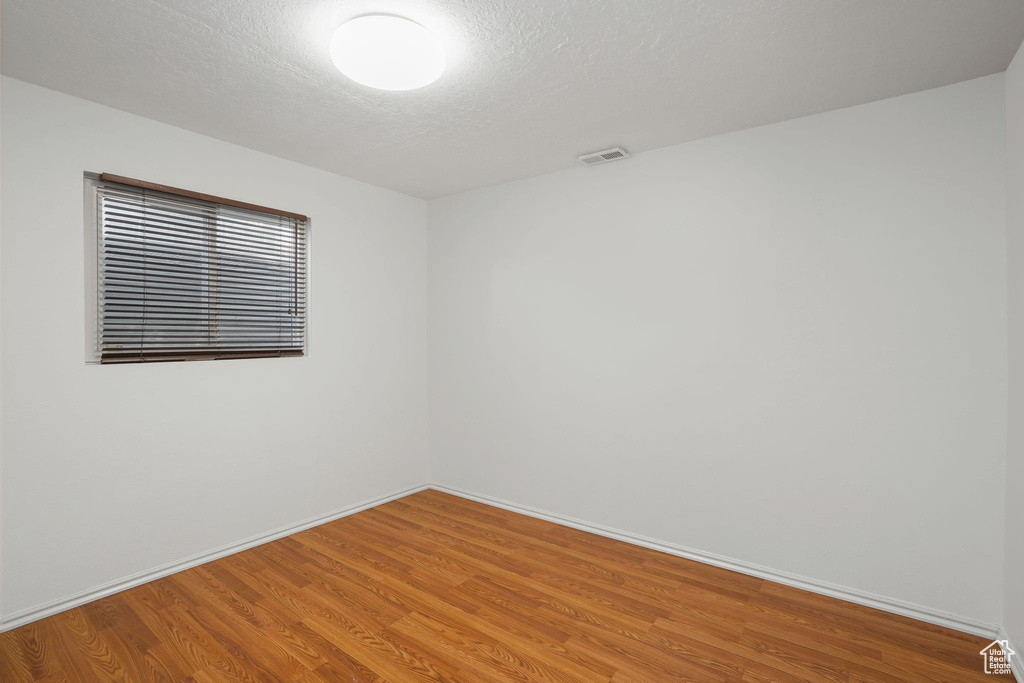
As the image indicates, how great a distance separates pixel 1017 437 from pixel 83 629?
173 inches

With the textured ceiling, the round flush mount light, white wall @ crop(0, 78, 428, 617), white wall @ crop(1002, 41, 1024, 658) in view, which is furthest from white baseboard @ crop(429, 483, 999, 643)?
the round flush mount light

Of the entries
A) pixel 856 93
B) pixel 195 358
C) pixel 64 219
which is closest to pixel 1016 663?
pixel 856 93

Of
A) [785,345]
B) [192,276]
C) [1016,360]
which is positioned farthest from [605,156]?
[192,276]

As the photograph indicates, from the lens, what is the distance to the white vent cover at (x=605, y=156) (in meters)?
3.32

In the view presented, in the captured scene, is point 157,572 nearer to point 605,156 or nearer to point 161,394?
point 161,394

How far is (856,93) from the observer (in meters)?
2.54

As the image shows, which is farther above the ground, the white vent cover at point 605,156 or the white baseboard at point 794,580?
the white vent cover at point 605,156

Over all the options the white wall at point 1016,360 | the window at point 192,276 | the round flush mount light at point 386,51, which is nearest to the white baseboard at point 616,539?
the white wall at point 1016,360

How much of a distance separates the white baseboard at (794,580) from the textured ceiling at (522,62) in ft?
8.59

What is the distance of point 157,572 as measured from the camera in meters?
2.89

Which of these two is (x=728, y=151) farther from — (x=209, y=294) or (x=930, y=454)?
(x=209, y=294)

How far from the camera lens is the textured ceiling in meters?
1.93

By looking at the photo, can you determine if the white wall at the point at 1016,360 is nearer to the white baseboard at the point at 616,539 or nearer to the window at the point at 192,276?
the white baseboard at the point at 616,539

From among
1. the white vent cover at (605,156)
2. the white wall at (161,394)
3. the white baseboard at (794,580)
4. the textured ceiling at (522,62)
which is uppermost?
the textured ceiling at (522,62)
